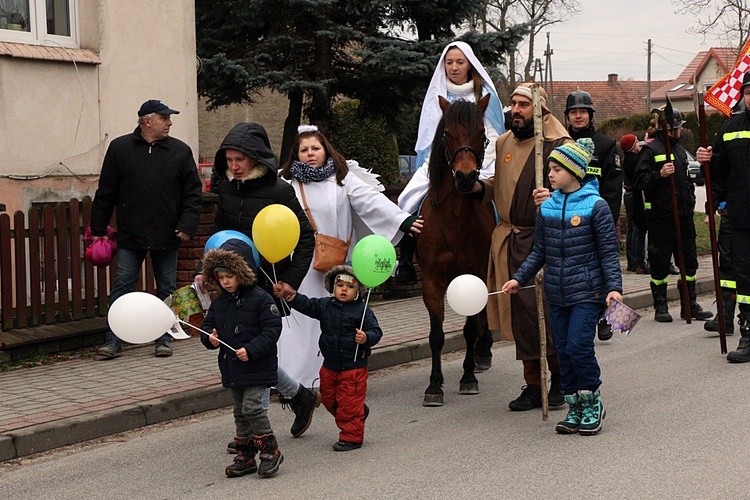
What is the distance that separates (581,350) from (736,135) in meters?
3.49

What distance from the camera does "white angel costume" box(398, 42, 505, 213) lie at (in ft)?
27.1

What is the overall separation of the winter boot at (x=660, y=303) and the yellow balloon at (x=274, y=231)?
649 cm

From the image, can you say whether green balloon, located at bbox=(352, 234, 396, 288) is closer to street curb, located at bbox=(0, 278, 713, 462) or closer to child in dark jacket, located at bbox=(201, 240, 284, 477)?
child in dark jacket, located at bbox=(201, 240, 284, 477)

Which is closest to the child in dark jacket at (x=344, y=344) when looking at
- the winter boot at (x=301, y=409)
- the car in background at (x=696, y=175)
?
the winter boot at (x=301, y=409)

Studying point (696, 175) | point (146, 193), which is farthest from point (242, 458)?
point (696, 175)

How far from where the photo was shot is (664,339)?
10648 millimetres

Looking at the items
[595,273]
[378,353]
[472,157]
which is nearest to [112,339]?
[378,353]

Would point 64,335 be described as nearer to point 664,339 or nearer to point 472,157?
point 472,157

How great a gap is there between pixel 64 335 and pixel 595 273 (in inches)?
201

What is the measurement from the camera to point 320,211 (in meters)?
7.60

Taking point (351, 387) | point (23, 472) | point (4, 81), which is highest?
point (4, 81)

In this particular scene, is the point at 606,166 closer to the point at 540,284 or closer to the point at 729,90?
the point at 729,90

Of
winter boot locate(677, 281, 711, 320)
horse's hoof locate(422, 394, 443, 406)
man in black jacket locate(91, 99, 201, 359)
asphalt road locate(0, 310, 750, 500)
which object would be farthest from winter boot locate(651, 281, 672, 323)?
man in black jacket locate(91, 99, 201, 359)

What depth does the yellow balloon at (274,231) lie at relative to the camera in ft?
21.0
